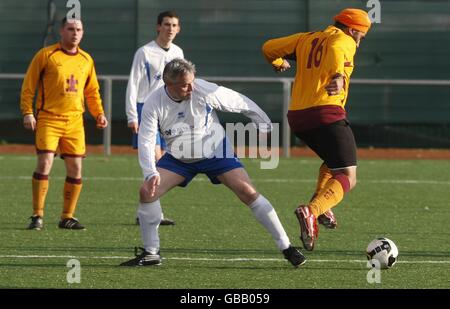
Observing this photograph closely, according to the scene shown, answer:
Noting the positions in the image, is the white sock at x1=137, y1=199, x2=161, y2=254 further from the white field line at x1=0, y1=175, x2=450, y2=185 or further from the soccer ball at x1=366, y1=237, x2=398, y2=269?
the white field line at x1=0, y1=175, x2=450, y2=185

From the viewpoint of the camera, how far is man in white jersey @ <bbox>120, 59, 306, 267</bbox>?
9.05 meters

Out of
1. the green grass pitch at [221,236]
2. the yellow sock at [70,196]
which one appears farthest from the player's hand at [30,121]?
the green grass pitch at [221,236]

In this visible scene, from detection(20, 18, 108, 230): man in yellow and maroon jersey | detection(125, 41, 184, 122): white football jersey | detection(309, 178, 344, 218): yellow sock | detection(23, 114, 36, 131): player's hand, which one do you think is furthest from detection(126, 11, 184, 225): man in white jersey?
detection(309, 178, 344, 218): yellow sock

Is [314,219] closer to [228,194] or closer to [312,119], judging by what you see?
[312,119]

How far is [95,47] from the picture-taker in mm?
22453

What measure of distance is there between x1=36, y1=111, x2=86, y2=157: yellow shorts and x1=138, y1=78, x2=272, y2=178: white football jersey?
8.72ft

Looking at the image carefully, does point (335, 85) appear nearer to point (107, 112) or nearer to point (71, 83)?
point (71, 83)

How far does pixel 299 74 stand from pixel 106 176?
7362 millimetres

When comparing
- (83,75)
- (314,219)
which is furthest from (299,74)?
(83,75)

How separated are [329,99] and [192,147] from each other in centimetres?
132

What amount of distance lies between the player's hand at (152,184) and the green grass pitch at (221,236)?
0.57 metres

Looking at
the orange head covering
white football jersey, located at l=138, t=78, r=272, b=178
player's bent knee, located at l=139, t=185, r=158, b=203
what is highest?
the orange head covering

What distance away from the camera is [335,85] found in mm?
9594

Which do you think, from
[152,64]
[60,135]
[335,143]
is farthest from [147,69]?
[335,143]
